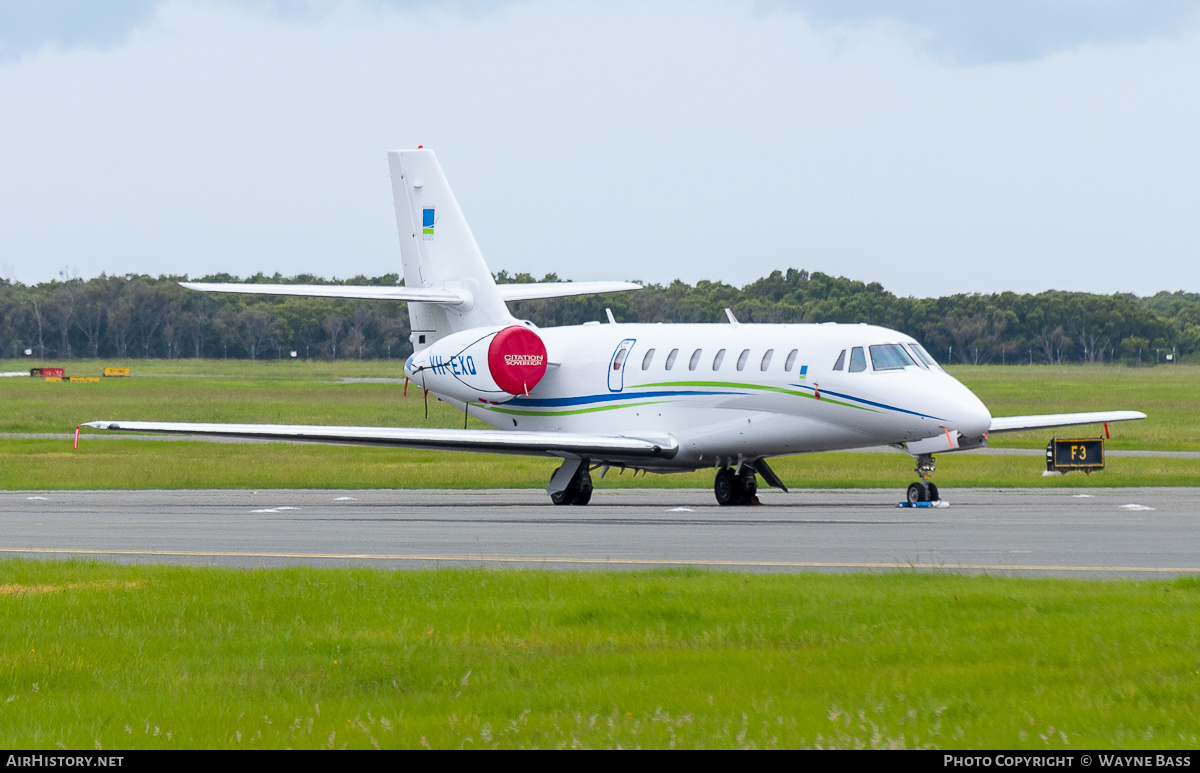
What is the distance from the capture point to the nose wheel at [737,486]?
3020 cm

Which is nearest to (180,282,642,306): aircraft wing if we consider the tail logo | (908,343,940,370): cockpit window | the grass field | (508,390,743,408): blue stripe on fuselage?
the tail logo

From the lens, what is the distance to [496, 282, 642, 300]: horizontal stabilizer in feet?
109

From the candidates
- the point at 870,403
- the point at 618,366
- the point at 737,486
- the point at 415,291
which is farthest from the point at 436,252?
the point at 870,403

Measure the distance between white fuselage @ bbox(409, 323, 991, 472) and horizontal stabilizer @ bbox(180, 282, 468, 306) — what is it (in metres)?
2.29

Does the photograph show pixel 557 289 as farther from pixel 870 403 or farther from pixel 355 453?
pixel 355 453

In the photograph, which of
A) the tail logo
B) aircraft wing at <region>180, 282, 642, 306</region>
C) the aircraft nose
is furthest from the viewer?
the tail logo

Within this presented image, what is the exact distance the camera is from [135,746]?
818 cm

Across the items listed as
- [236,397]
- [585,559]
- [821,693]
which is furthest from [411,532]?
[236,397]

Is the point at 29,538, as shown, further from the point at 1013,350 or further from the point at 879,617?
the point at 1013,350

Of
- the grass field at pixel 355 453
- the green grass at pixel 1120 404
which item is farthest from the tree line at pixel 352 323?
the grass field at pixel 355 453

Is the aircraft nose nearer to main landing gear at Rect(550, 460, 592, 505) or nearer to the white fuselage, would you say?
the white fuselage

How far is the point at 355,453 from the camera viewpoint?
2007 inches

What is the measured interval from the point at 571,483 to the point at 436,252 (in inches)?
291

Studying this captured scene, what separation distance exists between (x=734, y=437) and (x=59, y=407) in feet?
185
